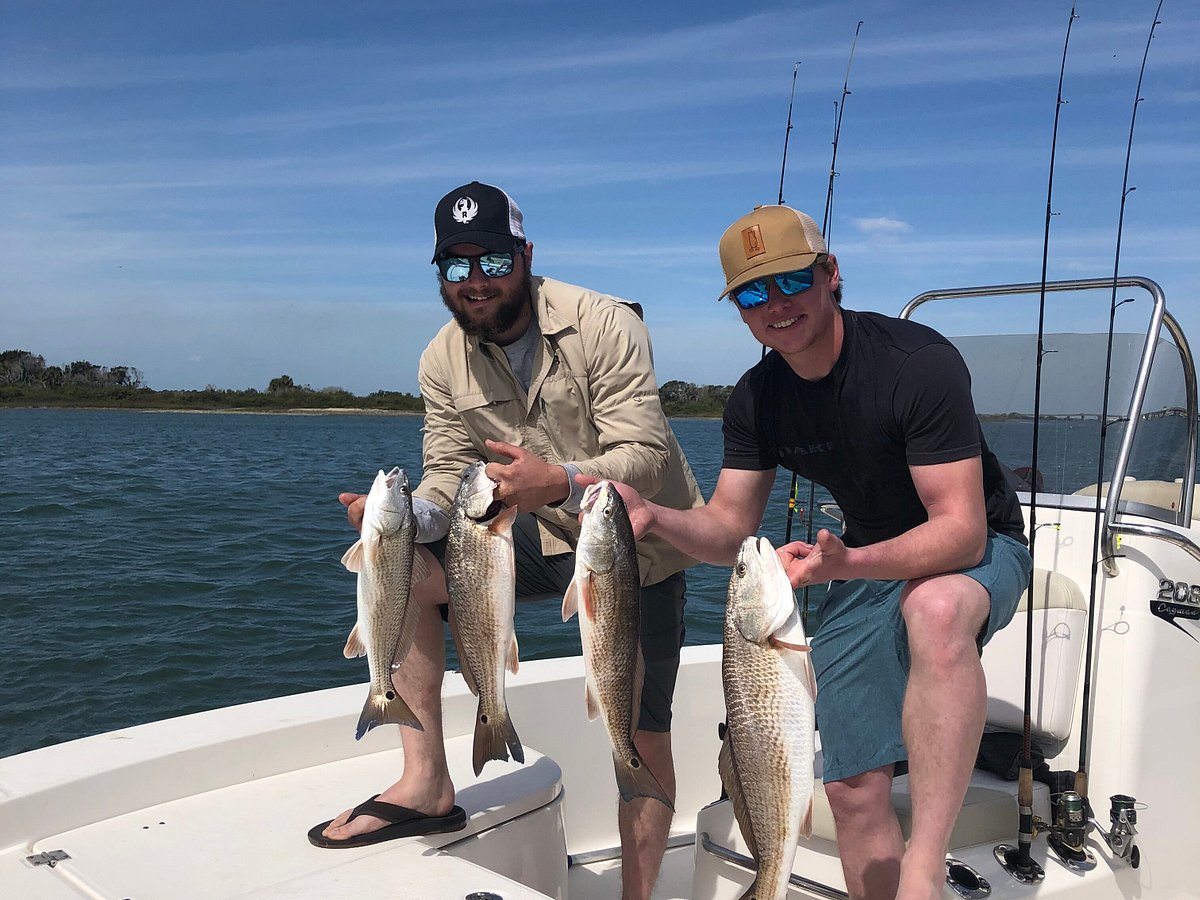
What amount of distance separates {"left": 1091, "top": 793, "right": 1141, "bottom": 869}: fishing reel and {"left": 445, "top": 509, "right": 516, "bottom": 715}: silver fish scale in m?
2.21

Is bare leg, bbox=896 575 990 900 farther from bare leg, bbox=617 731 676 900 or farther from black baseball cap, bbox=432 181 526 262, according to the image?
black baseball cap, bbox=432 181 526 262

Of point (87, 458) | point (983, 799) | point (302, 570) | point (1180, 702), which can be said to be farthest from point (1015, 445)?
point (87, 458)

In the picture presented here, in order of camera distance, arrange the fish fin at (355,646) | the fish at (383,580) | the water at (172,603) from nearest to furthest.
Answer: the fish at (383,580) → the fish fin at (355,646) → the water at (172,603)

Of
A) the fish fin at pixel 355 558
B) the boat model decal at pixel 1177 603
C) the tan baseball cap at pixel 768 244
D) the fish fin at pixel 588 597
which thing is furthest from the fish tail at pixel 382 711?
the boat model decal at pixel 1177 603

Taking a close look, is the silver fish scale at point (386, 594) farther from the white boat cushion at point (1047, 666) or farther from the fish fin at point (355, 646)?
the white boat cushion at point (1047, 666)

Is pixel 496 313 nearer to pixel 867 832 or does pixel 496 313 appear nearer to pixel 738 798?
pixel 738 798

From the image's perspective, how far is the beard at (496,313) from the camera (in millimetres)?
3439

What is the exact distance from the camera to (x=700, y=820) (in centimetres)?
352

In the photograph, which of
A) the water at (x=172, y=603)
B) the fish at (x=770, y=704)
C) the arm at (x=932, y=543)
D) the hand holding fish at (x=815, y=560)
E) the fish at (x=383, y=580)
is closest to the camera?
the fish at (x=770, y=704)

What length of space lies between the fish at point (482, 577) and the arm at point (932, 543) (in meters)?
0.74

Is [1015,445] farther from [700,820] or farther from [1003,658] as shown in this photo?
[700,820]

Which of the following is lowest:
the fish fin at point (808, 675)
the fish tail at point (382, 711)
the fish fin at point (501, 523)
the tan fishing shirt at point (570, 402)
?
the fish tail at point (382, 711)

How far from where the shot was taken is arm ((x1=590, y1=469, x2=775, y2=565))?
283 cm

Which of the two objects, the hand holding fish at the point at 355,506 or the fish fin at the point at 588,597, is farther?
the hand holding fish at the point at 355,506
